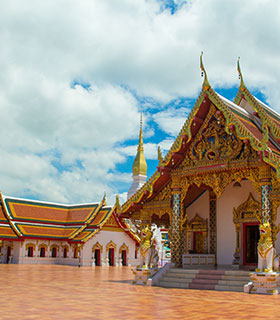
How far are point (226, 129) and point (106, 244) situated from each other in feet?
73.6

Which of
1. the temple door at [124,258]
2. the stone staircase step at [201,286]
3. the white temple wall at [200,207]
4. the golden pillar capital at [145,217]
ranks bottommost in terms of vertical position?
the temple door at [124,258]

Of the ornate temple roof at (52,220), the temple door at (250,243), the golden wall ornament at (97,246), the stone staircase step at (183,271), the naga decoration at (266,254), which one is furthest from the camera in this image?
the ornate temple roof at (52,220)

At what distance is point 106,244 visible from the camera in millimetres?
33031

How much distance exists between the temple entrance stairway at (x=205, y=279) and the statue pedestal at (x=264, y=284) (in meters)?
0.43

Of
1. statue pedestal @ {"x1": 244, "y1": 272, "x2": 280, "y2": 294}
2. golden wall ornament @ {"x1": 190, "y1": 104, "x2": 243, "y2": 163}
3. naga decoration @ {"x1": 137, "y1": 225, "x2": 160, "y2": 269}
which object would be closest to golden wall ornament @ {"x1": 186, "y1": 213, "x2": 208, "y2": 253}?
naga decoration @ {"x1": 137, "y1": 225, "x2": 160, "y2": 269}

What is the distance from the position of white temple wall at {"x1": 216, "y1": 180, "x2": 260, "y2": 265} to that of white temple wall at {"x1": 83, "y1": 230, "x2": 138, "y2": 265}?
59.1ft

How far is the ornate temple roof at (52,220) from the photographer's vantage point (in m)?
32.3

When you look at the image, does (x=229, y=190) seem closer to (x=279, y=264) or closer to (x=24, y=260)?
(x=279, y=264)

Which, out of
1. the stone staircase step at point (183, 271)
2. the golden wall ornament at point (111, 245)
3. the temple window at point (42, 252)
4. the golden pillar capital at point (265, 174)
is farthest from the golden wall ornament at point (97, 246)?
the golden pillar capital at point (265, 174)

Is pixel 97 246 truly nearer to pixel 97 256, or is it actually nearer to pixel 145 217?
pixel 97 256

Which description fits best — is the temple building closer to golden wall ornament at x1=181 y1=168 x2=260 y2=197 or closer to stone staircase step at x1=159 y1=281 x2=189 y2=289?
golden wall ornament at x1=181 y1=168 x2=260 y2=197

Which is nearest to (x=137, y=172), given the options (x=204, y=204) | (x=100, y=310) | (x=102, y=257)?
(x=102, y=257)

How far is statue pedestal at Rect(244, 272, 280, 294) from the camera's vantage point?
10906 mm

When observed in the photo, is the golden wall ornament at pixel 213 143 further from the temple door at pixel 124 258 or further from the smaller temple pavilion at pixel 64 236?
the temple door at pixel 124 258
